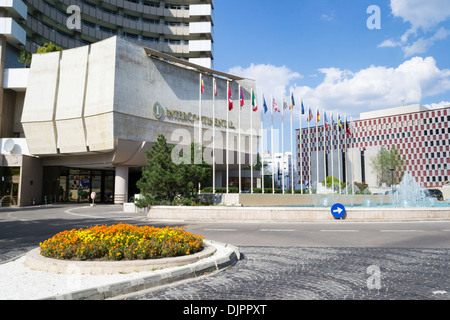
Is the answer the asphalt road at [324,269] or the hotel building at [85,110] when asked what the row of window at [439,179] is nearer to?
the hotel building at [85,110]

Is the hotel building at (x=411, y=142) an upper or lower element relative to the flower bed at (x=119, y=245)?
upper

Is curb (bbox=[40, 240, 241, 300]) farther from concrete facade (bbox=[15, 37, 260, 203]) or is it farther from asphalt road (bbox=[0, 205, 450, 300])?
concrete facade (bbox=[15, 37, 260, 203])

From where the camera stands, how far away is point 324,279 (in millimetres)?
6027

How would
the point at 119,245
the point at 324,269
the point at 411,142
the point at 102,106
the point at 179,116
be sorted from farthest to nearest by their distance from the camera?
1. the point at 411,142
2. the point at 179,116
3. the point at 102,106
4. the point at 119,245
5. the point at 324,269

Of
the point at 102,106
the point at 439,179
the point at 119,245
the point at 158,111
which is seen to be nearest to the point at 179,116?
the point at 158,111

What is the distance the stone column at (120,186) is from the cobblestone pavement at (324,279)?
29802 millimetres

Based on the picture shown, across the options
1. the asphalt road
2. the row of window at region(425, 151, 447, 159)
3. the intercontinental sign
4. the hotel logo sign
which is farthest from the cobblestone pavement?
the row of window at region(425, 151, 447, 159)

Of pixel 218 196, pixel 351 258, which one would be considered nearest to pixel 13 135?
pixel 218 196

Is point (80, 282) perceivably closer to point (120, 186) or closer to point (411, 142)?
point (120, 186)

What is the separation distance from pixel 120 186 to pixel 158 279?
32119mm

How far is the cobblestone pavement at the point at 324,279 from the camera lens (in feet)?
16.7

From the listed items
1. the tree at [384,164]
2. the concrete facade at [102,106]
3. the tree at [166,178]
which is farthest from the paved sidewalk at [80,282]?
the tree at [384,164]
